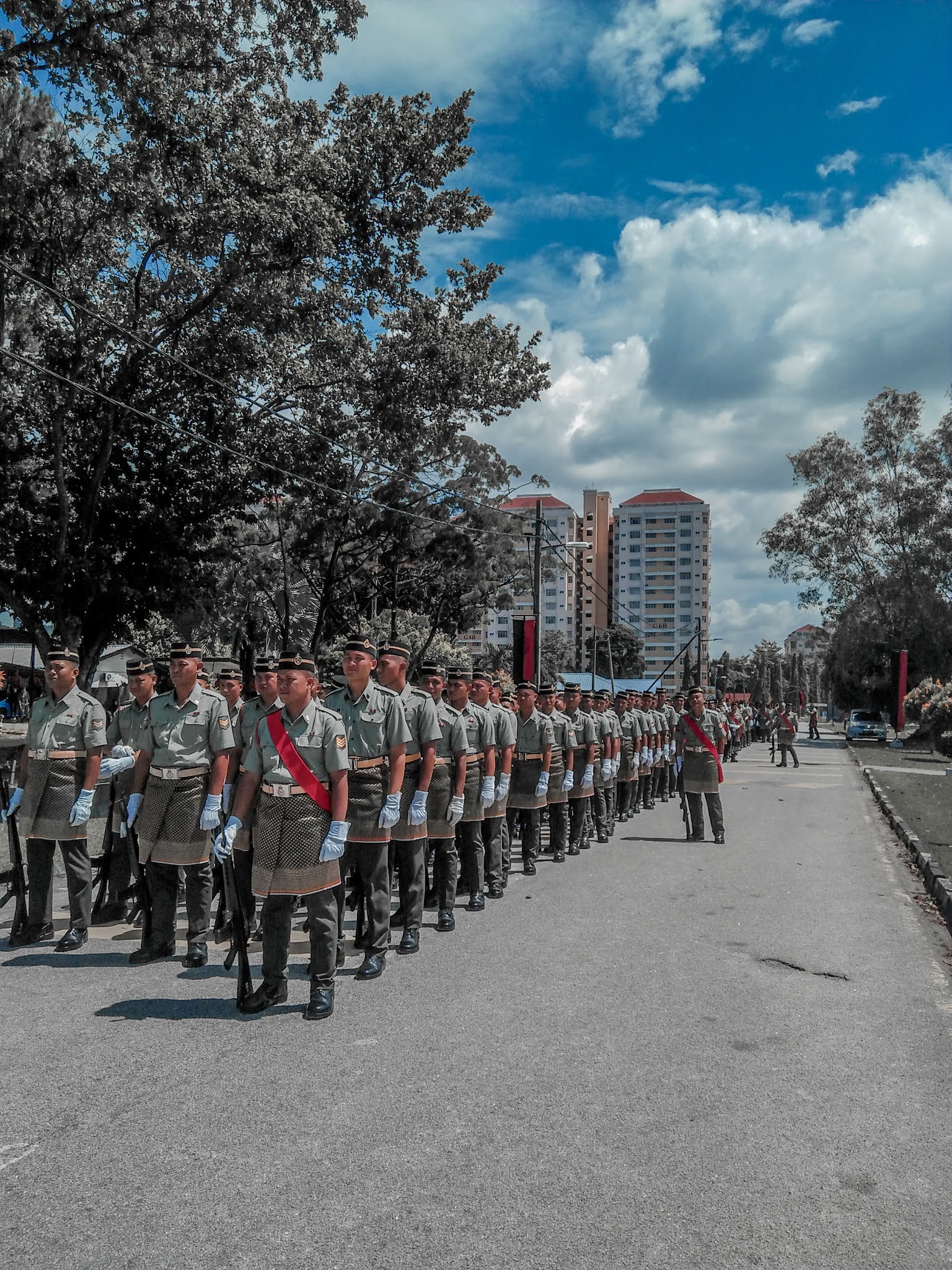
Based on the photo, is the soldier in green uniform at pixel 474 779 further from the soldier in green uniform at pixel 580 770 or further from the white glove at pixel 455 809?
the soldier in green uniform at pixel 580 770

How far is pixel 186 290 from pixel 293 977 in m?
13.4

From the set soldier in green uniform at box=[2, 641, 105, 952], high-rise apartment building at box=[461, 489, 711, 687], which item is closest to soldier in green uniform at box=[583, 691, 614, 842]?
soldier in green uniform at box=[2, 641, 105, 952]

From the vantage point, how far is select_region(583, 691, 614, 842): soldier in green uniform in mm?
13734

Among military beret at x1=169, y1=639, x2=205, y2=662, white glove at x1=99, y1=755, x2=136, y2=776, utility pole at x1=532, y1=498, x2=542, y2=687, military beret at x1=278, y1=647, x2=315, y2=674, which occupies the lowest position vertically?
white glove at x1=99, y1=755, x2=136, y2=776

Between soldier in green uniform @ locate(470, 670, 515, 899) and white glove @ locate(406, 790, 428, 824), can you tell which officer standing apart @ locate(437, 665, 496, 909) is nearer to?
soldier in green uniform @ locate(470, 670, 515, 899)

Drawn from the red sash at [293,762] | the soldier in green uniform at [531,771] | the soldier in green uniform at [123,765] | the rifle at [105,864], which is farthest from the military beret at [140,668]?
the soldier in green uniform at [531,771]

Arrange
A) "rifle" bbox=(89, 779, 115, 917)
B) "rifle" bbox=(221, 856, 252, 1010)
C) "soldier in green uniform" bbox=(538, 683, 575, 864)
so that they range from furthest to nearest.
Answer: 1. "soldier in green uniform" bbox=(538, 683, 575, 864)
2. "rifle" bbox=(89, 779, 115, 917)
3. "rifle" bbox=(221, 856, 252, 1010)

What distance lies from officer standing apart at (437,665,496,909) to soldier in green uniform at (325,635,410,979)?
213 centimetres

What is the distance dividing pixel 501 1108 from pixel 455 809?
383cm

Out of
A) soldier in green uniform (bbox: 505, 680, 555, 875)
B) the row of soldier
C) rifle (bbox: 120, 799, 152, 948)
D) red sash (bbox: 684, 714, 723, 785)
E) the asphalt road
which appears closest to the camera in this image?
the asphalt road

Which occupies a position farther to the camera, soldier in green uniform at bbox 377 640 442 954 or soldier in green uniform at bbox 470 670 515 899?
soldier in green uniform at bbox 470 670 515 899

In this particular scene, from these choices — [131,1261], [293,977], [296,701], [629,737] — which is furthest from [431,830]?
[629,737]

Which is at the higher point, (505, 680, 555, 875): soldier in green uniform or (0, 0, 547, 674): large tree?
(0, 0, 547, 674): large tree

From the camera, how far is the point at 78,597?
58.5 feet
